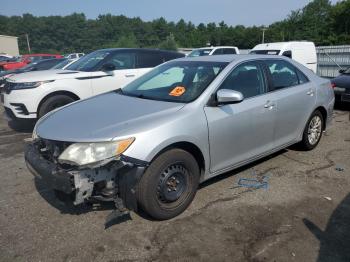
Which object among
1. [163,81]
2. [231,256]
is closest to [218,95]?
[163,81]

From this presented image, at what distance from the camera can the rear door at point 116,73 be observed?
7.33m

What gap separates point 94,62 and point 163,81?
3.67 m

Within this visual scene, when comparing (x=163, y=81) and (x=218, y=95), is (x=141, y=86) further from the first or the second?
(x=218, y=95)

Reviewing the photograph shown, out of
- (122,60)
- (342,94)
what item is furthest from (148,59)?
(342,94)

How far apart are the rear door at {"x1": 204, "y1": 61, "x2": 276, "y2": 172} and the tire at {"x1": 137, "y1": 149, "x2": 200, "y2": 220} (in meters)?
0.35

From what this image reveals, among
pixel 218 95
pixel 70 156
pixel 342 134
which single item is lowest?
pixel 342 134

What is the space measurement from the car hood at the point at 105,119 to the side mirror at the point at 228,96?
434 millimetres

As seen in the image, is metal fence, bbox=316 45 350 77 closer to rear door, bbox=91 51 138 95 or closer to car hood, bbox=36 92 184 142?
rear door, bbox=91 51 138 95

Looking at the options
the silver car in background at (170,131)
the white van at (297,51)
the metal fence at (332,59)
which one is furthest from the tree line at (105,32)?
the silver car in background at (170,131)

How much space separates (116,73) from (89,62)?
672mm

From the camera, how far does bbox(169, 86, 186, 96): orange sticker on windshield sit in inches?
151

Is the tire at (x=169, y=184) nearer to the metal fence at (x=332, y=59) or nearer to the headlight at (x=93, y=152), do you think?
the headlight at (x=93, y=152)

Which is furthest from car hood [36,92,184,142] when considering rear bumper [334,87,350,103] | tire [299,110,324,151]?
rear bumper [334,87,350,103]

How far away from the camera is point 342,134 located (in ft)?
21.4
